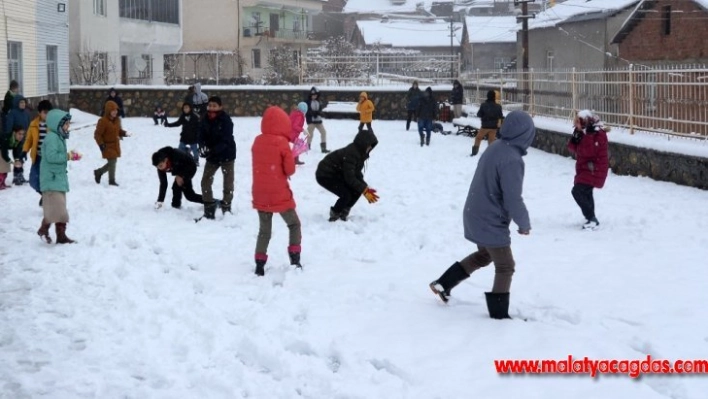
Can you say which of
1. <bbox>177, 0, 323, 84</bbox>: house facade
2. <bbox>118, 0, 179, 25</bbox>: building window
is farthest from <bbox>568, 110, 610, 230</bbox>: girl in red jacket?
<bbox>177, 0, 323, 84</bbox>: house facade

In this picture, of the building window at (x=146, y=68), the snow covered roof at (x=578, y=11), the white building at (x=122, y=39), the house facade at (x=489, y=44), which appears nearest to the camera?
the snow covered roof at (x=578, y=11)

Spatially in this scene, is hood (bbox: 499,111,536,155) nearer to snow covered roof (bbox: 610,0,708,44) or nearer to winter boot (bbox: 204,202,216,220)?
winter boot (bbox: 204,202,216,220)

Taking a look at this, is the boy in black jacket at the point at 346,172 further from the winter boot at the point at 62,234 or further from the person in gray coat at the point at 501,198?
the person in gray coat at the point at 501,198

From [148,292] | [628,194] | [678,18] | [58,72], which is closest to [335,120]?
[58,72]

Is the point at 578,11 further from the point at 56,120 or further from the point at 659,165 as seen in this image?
the point at 56,120

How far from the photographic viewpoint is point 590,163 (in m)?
10.2

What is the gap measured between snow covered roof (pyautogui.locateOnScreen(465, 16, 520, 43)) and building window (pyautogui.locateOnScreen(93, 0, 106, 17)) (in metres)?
27.8

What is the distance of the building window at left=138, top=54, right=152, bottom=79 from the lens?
48062mm

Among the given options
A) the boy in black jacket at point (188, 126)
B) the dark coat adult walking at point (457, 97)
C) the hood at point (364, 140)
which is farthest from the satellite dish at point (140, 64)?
the hood at point (364, 140)

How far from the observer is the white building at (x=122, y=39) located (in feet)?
125

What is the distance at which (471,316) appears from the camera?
6.57 metres

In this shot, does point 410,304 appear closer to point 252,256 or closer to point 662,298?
point 662,298

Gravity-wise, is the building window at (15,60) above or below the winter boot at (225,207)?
above

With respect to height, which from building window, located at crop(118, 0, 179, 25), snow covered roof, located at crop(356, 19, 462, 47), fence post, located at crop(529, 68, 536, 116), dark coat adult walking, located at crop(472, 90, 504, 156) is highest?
snow covered roof, located at crop(356, 19, 462, 47)
